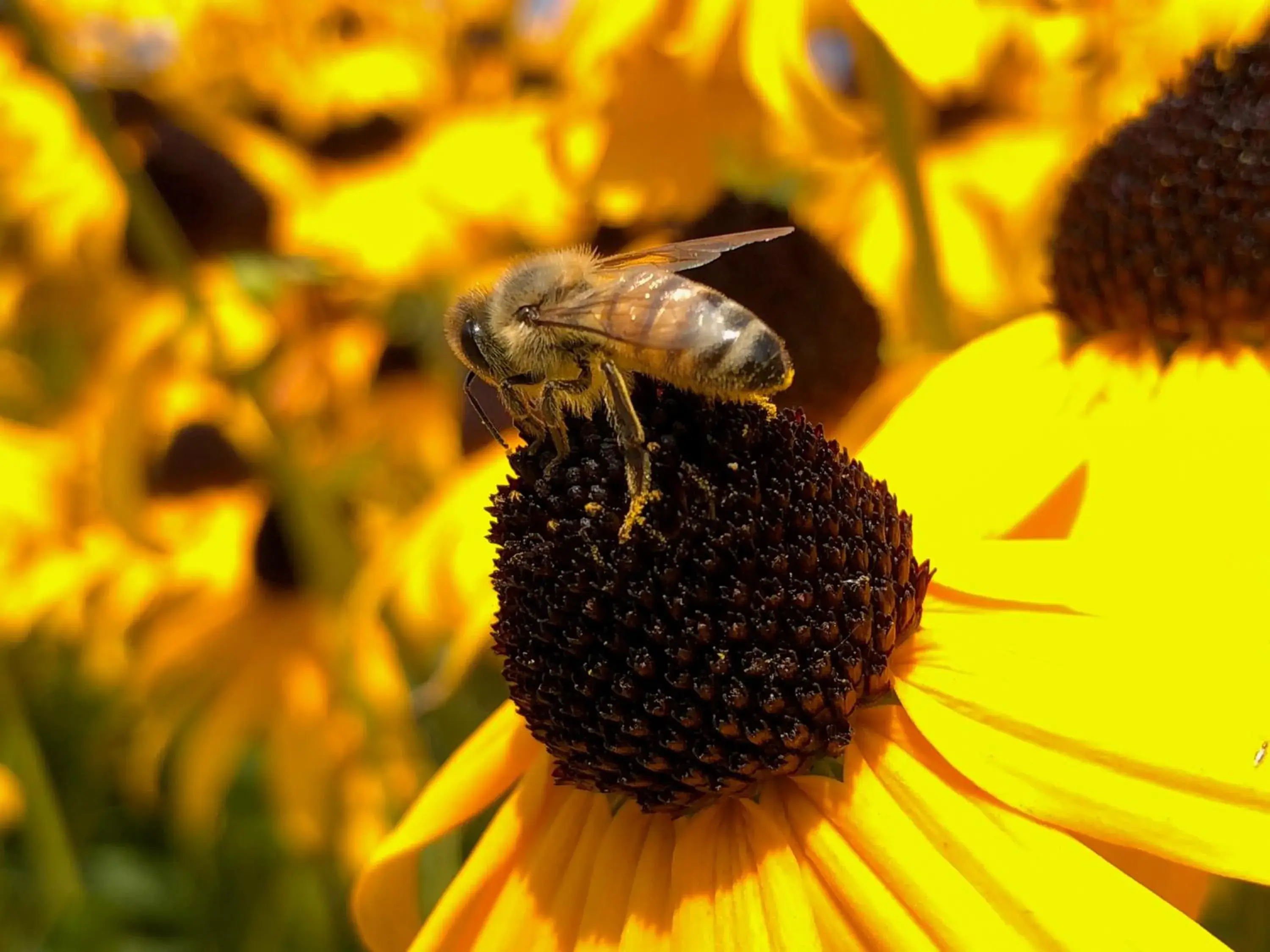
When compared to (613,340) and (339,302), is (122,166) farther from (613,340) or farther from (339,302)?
(339,302)

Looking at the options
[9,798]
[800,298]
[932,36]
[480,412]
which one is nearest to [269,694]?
[9,798]

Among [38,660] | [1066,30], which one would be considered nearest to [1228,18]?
[1066,30]

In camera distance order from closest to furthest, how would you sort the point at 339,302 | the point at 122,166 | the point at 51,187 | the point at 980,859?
1. the point at 980,859
2. the point at 122,166
3. the point at 339,302
4. the point at 51,187

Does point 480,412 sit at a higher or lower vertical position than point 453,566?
higher

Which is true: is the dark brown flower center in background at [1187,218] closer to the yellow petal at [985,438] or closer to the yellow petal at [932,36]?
the yellow petal at [985,438]

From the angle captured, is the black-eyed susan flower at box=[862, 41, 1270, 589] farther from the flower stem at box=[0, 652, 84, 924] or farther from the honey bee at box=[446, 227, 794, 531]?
the flower stem at box=[0, 652, 84, 924]

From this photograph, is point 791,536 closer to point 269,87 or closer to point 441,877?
point 441,877
